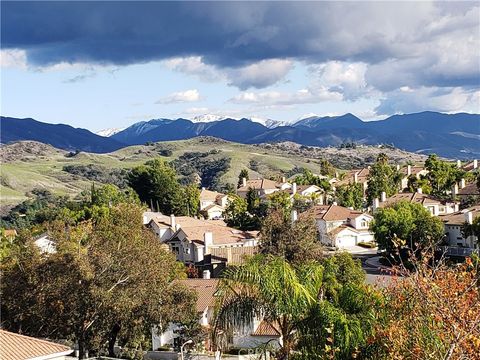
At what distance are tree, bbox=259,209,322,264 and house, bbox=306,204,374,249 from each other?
26.0 meters

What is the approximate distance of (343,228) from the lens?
6675 cm

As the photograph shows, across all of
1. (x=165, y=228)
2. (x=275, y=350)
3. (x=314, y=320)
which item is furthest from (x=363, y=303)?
(x=165, y=228)

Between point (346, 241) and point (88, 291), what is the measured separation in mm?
48477

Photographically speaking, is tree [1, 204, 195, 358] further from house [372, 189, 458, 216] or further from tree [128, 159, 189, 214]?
tree [128, 159, 189, 214]

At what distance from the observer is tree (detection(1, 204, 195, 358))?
21.8 meters

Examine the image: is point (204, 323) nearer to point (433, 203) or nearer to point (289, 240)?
point (289, 240)

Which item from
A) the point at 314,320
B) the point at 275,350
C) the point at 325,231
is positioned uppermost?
the point at 314,320

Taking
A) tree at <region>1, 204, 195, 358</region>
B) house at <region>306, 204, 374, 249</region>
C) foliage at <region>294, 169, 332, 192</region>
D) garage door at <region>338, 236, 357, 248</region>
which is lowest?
garage door at <region>338, 236, 357, 248</region>

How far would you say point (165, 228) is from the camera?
2367 inches

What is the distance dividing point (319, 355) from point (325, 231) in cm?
5635

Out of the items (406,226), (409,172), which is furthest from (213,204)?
(406,226)

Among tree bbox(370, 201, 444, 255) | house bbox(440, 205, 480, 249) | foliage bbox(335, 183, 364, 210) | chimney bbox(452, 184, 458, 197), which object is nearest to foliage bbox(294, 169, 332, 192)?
foliage bbox(335, 183, 364, 210)

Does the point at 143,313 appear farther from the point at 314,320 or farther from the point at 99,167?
the point at 99,167

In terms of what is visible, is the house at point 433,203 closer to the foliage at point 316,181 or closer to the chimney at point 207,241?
the foliage at point 316,181
